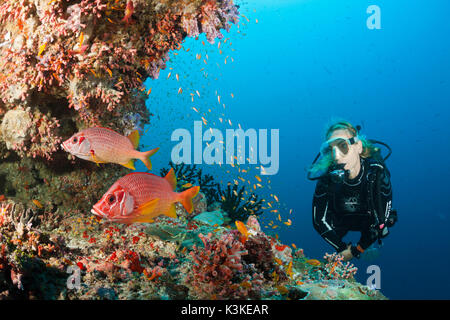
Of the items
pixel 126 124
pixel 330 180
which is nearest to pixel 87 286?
pixel 126 124

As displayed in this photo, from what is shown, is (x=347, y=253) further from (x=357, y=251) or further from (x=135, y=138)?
(x=135, y=138)

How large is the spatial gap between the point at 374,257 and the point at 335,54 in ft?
273

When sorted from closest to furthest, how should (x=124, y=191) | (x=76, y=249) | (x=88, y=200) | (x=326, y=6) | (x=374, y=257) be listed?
(x=124, y=191), (x=76, y=249), (x=88, y=200), (x=374, y=257), (x=326, y=6)

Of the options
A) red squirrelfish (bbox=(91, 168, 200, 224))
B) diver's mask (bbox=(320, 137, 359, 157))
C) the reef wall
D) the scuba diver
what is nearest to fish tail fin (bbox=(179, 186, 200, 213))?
red squirrelfish (bbox=(91, 168, 200, 224))

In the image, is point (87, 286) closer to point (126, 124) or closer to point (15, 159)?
point (126, 124)

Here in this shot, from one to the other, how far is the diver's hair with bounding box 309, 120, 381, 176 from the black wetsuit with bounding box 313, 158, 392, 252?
192 millimetres

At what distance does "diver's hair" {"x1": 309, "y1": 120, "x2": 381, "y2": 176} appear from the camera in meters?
6.25

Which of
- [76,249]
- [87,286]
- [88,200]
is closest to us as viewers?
[87,286]

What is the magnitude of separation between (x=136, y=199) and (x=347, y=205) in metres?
5.61

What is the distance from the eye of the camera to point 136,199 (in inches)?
89.0

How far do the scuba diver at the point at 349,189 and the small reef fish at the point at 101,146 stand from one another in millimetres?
4771

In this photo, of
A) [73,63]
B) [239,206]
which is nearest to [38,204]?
[73,63]
